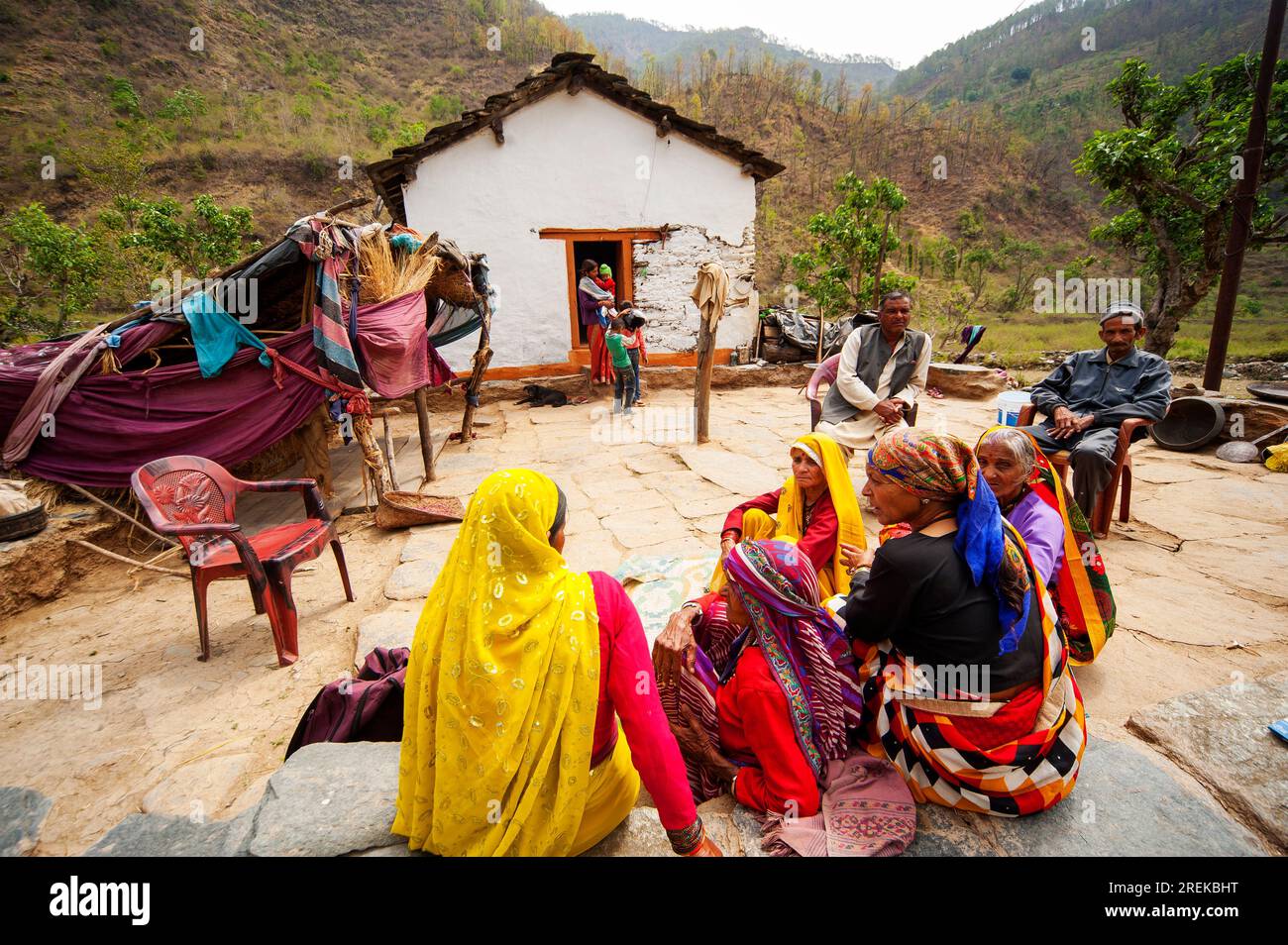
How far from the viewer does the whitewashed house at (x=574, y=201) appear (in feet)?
27.8

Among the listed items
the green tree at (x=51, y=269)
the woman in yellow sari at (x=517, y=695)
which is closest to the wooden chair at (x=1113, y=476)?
the woman in yellow sari at (x=517, y=695)

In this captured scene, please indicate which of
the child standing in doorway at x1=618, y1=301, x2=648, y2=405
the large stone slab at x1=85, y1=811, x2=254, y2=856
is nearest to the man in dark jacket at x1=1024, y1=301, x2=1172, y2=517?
the large stone slab at x1=85, y1=811, x2=254, y2=856

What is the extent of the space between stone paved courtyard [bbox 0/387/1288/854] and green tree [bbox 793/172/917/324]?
682cm

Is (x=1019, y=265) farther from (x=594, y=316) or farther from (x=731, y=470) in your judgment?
(x=731, y=470)

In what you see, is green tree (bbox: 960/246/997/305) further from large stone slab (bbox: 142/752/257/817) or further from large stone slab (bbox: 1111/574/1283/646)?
large stone slab (bbox: 142/752/257/817)

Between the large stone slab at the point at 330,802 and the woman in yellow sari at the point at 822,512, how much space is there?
1451 millimetres

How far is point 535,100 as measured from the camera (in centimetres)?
859

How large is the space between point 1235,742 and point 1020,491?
3.57 ft

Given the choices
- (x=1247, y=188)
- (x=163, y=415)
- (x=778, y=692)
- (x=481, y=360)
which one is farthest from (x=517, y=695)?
(x=1247, y=188)

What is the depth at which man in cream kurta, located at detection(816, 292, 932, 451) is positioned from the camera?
4434 mm

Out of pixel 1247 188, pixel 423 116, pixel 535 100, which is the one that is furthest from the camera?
pixel 423 116

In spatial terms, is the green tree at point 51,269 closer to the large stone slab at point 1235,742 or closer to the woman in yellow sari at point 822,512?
the woman in yellow sari at point 822,512

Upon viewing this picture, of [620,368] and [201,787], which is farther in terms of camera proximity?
[620,368]
